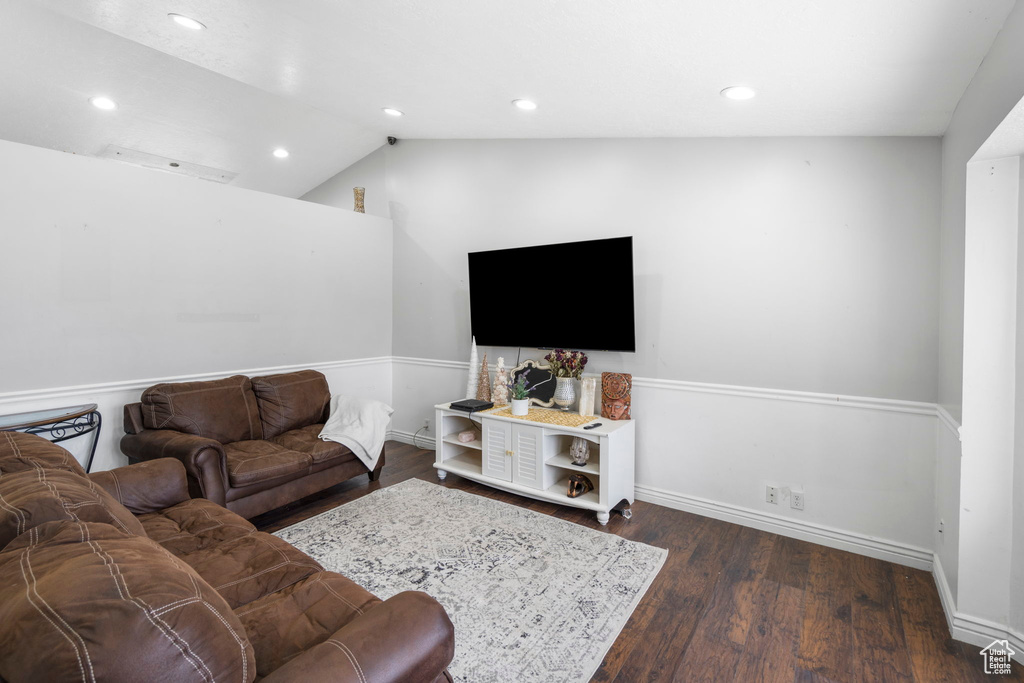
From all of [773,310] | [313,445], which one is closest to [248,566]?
[313,445]

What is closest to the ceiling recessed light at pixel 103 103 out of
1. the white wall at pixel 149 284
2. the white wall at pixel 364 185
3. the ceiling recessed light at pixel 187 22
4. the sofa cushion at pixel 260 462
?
the white wall at pixel 149 284

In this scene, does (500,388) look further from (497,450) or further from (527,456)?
(527,456)

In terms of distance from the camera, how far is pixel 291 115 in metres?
4.35

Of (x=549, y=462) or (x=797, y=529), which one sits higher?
(x=549, y=462)

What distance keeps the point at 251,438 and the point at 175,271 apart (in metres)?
1.27

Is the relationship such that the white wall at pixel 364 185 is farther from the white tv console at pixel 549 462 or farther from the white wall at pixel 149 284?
the white tv console at pixel 549 462

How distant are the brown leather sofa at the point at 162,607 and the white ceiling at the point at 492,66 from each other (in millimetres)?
2123

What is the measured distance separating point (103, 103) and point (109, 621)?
433 cm

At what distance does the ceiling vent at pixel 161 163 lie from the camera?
14.1ft

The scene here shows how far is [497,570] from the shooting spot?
2.54 m

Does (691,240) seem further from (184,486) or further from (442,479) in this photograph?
(184,486)

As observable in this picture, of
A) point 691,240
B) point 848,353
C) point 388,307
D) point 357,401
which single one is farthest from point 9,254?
point 848,353

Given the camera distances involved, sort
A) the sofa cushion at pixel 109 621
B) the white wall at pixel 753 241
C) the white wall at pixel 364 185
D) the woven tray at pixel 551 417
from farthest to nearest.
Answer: the white wall at pixel 364 185, the woven tray at pixel 551 417, the white wall at pixel 753 241, the sofa cushion at pixel 109 621

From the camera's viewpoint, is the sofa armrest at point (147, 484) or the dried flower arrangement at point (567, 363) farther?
the dried flower arrangement at point (567, 363)
